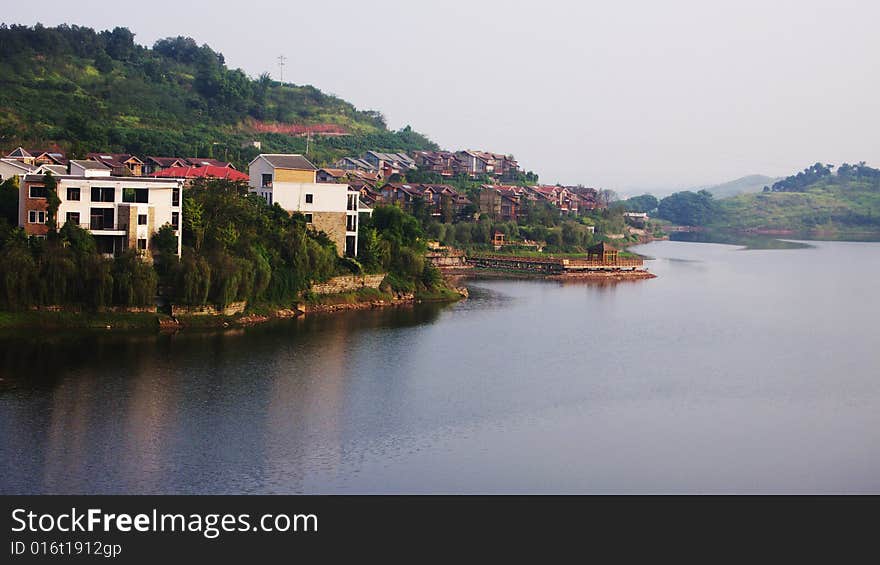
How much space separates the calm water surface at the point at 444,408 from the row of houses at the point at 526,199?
51.1 ft

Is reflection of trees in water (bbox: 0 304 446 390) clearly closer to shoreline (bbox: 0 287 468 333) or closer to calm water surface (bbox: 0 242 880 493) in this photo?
calm water surface (bbox: 0 242 880 493)

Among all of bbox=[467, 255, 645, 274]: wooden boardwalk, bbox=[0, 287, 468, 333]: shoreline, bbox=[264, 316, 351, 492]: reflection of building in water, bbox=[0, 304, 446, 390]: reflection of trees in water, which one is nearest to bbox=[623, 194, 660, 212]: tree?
bbox=[467, 255, 645, 274]: wooden boardwalk

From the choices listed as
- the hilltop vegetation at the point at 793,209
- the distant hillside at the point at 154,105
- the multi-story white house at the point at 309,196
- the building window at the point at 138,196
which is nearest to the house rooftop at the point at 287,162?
the multi-story white house at the point at 309,196

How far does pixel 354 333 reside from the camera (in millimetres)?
15438

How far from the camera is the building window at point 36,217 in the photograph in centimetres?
1500

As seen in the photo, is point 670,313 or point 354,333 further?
point 670,313

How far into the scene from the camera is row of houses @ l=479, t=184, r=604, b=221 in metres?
33.8

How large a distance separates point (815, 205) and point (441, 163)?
29.9 meters

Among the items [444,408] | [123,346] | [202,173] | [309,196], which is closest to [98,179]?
[123,346]

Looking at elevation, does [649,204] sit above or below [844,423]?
above

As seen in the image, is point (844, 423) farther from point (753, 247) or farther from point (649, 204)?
point (649, 204)
